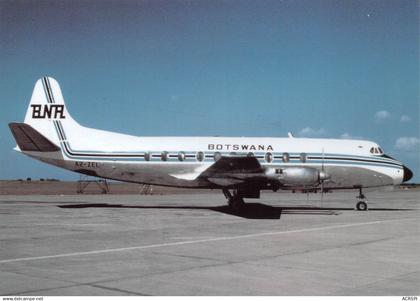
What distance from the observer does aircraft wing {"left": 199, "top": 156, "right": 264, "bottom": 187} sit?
20.9m

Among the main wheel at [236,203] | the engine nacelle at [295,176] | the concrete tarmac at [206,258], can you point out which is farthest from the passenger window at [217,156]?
the concrete tarmac at [206,258]

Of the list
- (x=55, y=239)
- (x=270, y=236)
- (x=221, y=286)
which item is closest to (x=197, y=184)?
(x=270, y=236)

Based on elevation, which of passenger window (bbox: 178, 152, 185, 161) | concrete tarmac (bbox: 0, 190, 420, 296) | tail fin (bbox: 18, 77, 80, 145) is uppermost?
tail fin (bbox: 18, 77, 80, 145)

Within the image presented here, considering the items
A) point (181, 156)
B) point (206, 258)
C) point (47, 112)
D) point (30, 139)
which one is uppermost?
point (47, 112)

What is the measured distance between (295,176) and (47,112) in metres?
13.3

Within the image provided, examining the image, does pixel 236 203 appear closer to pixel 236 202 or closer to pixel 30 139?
pixel 236 202

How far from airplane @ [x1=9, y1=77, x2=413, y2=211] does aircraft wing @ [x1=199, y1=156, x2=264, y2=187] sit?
247mm

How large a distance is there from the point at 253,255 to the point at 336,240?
3.78m

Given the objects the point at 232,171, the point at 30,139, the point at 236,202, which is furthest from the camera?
the point at 236,202

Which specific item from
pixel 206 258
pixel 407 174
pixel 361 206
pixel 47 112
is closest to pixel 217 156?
pixel 361 206

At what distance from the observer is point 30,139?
22.9 metres

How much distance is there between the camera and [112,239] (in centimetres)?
1279

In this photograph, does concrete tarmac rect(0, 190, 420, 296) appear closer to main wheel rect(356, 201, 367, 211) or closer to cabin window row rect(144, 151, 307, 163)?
cabin window row rect(144, 151, 307, 163)

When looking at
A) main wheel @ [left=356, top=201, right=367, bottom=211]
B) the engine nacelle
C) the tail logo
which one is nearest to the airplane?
the tail logo
